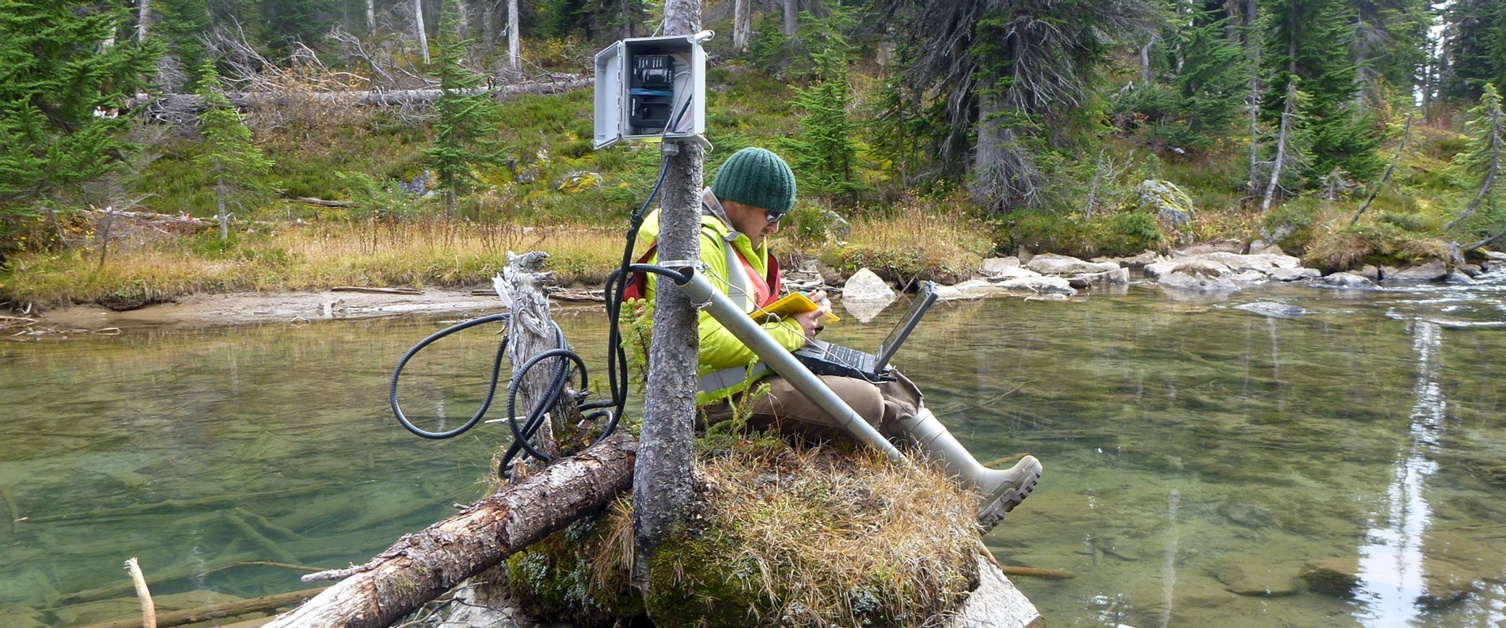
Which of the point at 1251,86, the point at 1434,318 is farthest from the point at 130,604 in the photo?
the point at 1251,86

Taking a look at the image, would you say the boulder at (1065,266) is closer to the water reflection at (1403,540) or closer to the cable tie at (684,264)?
the water reflection at (1403,540)

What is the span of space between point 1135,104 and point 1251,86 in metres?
4.54

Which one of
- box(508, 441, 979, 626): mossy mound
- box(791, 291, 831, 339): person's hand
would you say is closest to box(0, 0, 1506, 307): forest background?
box(791, 291, 831, 339): person's hand

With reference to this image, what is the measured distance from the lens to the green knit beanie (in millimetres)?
3639

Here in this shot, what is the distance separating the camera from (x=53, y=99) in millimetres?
15695

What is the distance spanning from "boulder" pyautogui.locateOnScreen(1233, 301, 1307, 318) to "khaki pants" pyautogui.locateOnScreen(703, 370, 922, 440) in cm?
1175

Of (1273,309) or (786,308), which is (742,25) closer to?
(1273,309)

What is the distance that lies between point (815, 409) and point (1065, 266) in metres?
17.0

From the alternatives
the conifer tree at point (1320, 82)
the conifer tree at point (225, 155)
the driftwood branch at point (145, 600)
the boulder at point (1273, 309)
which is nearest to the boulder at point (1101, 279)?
the boulder at point (1273, 309)

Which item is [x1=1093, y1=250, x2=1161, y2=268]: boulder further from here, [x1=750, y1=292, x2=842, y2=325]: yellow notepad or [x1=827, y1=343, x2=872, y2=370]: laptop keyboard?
[x1=750, y1=292, x2=842, y2=325]: yellow notepad

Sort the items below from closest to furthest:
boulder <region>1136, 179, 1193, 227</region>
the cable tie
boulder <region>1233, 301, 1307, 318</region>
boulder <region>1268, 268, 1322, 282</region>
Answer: the cable tie < boulder <region>1233, 301, 1307, 318</region> < boulder <region>1268, 268, 1322, 282</region> < boulder <region>1136, 179, 1193, 227</region>

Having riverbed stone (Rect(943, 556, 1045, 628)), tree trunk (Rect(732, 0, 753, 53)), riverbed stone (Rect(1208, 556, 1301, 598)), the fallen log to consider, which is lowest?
riverbed stone (Rect(1208, 556, 1301, 598))

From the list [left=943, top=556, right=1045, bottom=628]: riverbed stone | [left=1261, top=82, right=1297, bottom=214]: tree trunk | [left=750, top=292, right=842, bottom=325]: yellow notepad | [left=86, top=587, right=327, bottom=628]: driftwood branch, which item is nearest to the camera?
[left=943, top=556, right=1045, bottom=628]: riverbed stone

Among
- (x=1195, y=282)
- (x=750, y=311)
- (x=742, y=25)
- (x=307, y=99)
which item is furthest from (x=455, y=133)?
(x=750, y=311)
